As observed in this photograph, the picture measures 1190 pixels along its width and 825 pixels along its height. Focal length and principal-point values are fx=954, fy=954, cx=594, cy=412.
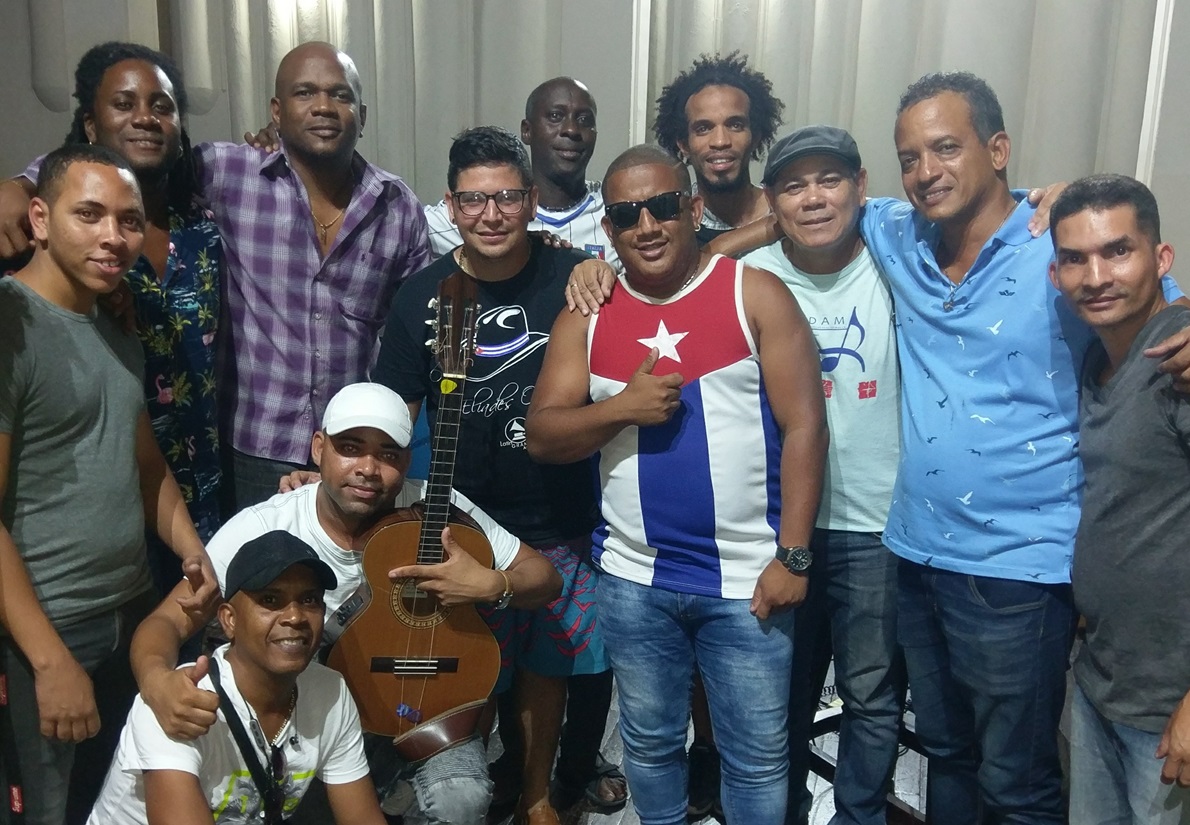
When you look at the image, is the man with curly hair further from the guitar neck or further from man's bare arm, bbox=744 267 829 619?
the guitar neck

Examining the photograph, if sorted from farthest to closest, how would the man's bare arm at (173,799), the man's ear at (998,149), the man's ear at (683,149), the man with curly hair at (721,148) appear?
1. the man's ear at (683,149)
2. the man with curly hair at (721,148)
3. the man's ear at (998,149)
4. the man's bare arm at (173,799)

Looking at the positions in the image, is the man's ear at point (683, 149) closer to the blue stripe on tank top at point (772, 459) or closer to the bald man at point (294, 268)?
the bald man at point (294, 268)

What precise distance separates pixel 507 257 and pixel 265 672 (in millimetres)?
1047

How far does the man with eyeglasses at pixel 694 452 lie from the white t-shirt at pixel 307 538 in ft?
0.87

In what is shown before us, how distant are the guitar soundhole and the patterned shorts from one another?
0.31 metres

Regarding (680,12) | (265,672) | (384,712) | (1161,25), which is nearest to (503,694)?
(384,712)

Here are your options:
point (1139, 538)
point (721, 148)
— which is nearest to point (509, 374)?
point (721, 148)

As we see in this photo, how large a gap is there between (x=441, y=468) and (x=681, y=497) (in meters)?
A: 0.53

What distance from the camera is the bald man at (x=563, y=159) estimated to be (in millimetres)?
2887

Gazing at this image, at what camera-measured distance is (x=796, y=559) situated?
1.90 m

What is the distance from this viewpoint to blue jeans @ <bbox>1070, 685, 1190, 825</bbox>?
168 centimetres

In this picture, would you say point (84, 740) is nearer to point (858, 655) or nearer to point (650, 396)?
point (650, 396)

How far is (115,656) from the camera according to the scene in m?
1.95

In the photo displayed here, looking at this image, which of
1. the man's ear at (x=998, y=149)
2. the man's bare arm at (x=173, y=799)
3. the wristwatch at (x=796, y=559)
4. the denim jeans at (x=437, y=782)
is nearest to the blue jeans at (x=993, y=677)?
the wristwatch at (x=796, y=559)
